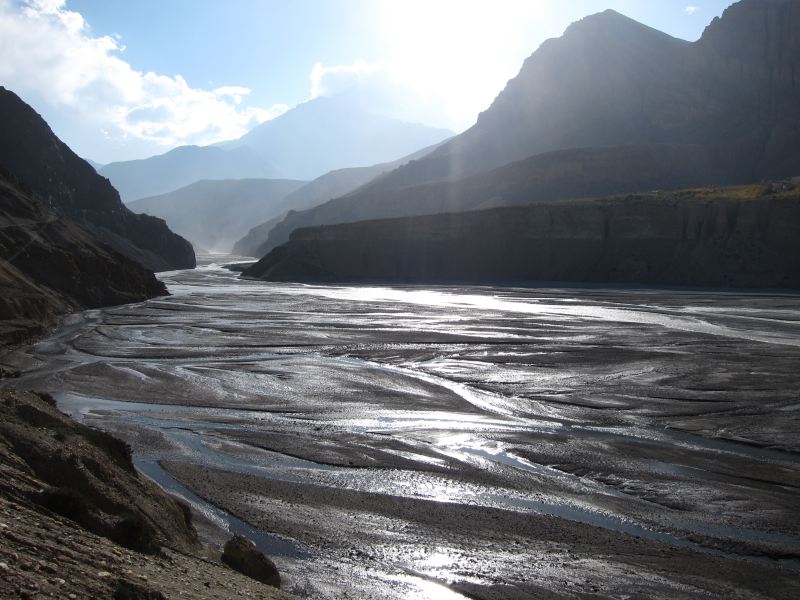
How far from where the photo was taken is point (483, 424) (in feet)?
53.4

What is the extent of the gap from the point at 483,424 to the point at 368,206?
11641 centimetres

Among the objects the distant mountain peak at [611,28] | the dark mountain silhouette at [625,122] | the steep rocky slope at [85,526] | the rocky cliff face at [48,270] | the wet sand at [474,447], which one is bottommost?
the wet sand at [474,447]

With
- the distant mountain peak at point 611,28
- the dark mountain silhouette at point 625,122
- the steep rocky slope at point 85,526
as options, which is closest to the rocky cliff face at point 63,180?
the dark mountain silhouette at point 625,122

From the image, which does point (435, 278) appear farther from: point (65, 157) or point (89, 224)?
point (65, 157)

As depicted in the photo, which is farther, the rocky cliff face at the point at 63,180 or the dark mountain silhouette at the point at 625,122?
the dark mountain silhouette at the point at 625,122

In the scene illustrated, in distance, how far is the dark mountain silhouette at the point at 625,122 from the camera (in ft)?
340

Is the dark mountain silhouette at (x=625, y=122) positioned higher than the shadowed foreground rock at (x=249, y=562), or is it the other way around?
the dark mountain silhouette at (x=625, y=122)

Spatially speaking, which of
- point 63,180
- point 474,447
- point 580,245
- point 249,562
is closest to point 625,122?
point 580,245

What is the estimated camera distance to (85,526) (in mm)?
6719

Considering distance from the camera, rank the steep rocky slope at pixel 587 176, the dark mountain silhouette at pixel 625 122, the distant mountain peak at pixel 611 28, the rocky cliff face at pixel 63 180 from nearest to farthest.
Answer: the rocky cliff face at pixel 63 180, the steep rocky slope at pixel 587 176, the dark mountain silhouette at pixel 625 122, the distant mountain peak at pixel 611 28

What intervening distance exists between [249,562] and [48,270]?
127 feet

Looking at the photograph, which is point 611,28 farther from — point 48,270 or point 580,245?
point 48,270

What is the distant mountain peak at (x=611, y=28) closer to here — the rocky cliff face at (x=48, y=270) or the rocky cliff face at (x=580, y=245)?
the rocky cliff face at (x=580, y=245)

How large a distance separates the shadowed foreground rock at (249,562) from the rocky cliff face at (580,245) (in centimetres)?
5976
